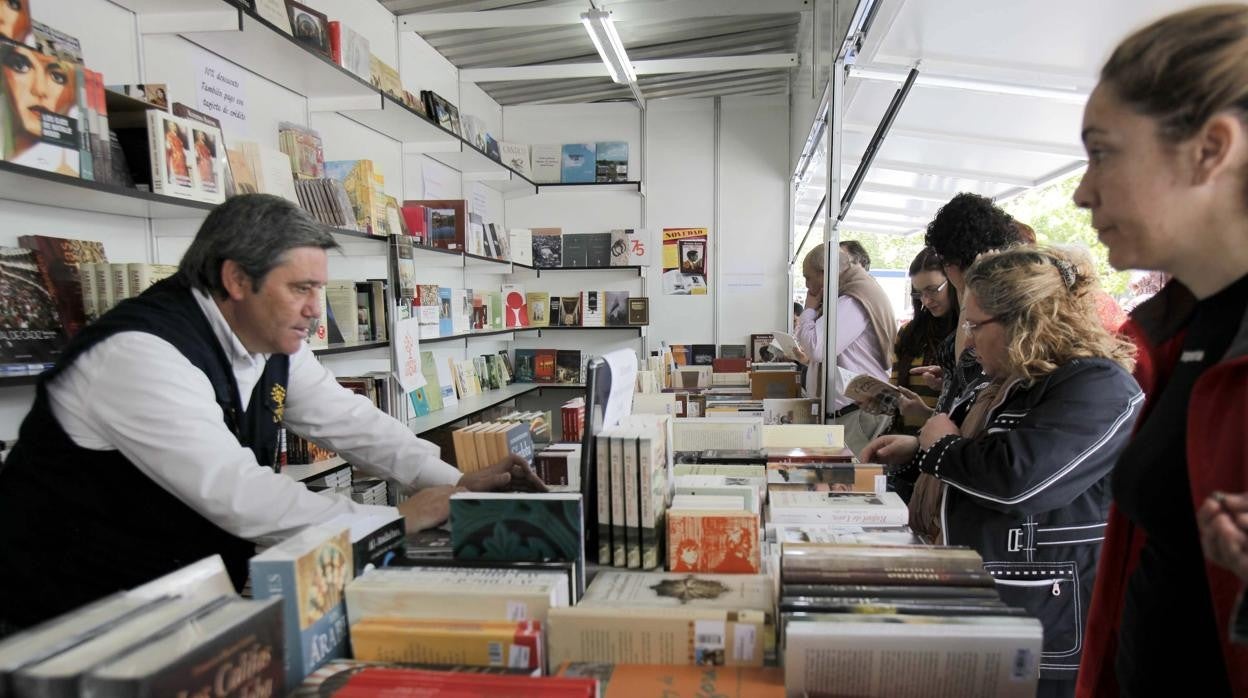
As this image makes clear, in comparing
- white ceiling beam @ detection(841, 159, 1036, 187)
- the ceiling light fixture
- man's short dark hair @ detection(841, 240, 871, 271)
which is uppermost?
the ceiling light fixture

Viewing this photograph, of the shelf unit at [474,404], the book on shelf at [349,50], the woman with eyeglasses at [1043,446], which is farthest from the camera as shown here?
the shelf unit at [474,404]

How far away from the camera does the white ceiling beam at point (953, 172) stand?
5562 millimetres

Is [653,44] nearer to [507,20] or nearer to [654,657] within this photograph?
[507,20]

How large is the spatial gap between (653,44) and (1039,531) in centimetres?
450

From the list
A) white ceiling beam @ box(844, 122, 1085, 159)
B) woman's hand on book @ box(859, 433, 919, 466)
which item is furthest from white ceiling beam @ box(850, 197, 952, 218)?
woman's hand on book @ box(859, 433, 919, 466)

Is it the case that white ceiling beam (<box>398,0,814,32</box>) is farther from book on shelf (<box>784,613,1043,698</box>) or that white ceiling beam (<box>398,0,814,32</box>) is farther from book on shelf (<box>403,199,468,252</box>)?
book on shelf (<box>784,613,1043,698</box>)

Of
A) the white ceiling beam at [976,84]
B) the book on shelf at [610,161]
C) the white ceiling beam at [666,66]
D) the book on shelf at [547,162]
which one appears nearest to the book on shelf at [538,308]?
the book on shelf at [547,162]

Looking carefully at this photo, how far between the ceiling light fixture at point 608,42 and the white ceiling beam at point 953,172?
6.80 ft

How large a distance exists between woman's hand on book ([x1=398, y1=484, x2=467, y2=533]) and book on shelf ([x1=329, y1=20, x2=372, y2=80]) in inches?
91.9

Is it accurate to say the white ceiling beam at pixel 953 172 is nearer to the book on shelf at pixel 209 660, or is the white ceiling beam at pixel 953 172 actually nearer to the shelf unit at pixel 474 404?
the shelf unit at pixel 474 404

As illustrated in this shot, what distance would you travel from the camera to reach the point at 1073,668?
163 centimetres

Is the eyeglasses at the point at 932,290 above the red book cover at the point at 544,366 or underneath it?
above

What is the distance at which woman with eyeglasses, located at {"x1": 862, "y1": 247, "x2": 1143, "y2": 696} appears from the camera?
152 cm

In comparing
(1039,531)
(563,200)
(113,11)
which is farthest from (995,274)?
(563,200)
